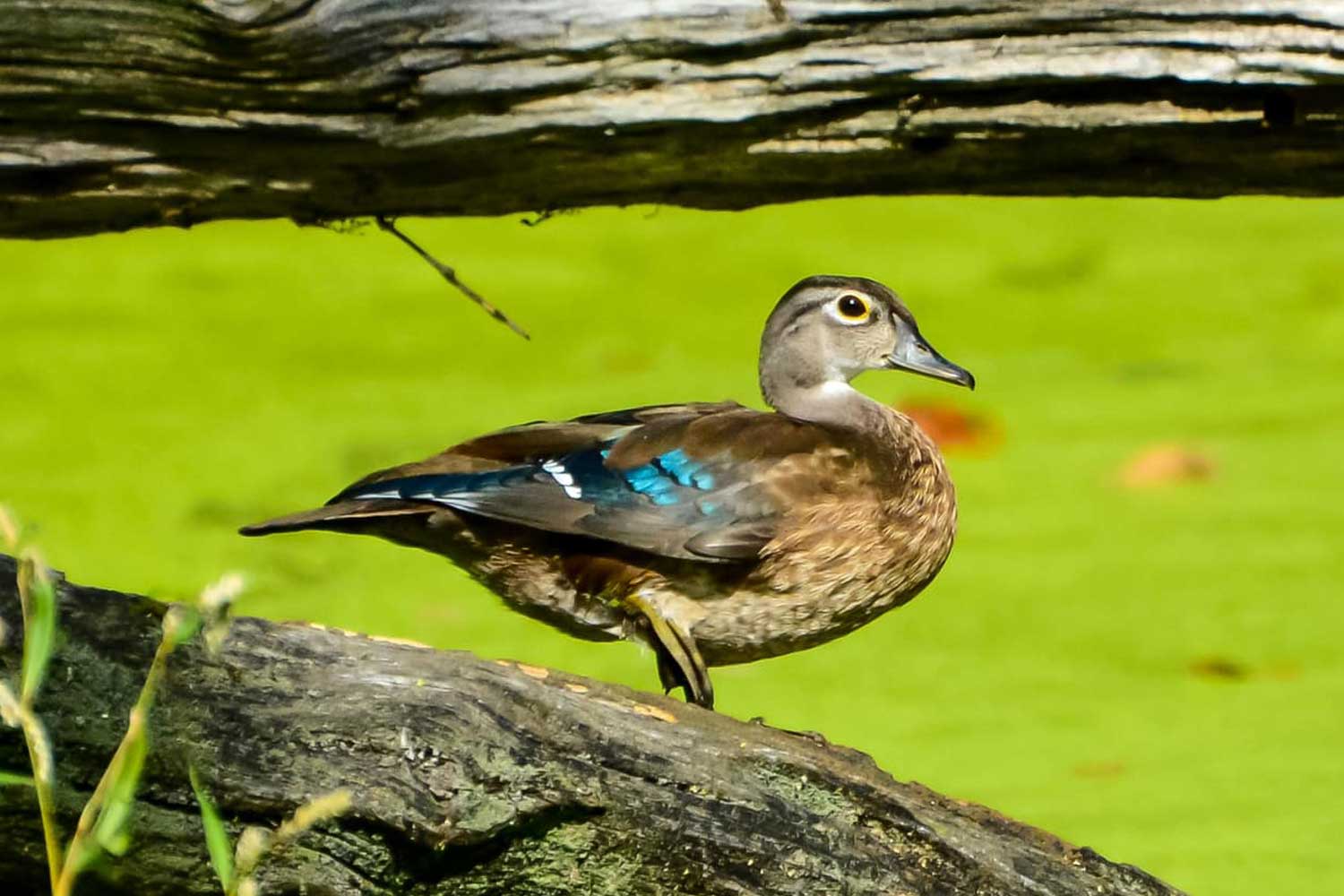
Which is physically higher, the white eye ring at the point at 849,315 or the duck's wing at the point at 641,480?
the white eye ring at the point at 849,315

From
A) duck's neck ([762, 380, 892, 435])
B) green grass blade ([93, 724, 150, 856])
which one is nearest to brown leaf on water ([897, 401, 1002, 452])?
duck's neck ([762, 380, 892, 435])

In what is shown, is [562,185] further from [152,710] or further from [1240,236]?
[1240,236]

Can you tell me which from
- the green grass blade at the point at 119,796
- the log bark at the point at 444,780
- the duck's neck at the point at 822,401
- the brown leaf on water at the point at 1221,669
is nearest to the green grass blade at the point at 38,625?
the green grass blade at the point at 119,796

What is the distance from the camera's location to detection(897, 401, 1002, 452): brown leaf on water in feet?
13.5

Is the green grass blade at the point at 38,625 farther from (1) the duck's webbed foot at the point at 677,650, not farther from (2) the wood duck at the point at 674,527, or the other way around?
(1) the duck's webbed foot at the point at 677,650

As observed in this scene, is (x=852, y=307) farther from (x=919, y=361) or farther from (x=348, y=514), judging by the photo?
(x=348, y=514)

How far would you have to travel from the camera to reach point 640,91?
5.18 feet

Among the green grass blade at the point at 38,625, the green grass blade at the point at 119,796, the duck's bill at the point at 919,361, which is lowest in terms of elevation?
the duck's bill at the point at 919,361

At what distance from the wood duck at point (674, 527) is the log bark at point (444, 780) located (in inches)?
12.6

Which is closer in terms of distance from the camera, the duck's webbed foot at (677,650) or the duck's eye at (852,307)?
the duck's webbed foot at (677,650)

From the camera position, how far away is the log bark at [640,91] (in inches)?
60.9

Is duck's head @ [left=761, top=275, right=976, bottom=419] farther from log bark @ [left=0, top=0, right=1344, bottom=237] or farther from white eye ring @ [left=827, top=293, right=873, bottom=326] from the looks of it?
log bark @ [left=0, top=0, right=1344, bottom=237]

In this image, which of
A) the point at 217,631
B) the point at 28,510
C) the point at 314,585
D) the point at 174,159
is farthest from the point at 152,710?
the point at 28,510

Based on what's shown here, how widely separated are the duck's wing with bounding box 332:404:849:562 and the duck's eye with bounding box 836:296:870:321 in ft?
0.90
